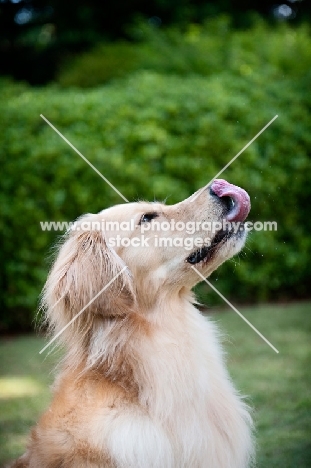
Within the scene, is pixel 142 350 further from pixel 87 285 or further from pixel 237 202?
pixel 237 202

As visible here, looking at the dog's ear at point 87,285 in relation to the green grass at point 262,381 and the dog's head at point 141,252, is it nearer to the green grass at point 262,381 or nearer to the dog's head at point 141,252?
the dog's head at point 141,252

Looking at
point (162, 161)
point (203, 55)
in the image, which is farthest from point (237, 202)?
point (203, 55)

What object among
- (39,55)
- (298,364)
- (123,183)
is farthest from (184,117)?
(39,55)

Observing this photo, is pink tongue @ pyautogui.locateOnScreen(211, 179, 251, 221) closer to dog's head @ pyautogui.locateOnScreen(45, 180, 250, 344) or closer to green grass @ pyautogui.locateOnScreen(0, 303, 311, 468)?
dog's head @ pyautogui.locateOnScreen(45, 180, 250, 344)

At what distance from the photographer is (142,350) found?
10.3 ft

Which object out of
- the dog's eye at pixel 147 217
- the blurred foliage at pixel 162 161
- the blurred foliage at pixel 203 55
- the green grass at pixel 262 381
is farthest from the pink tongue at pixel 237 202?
the blurred foliage at pixel 203 55

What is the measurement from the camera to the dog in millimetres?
2998


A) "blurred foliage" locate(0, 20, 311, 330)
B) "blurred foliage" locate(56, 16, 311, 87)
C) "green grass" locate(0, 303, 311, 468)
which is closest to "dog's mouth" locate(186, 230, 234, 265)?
"green grass" locate(0, 303, 311, 468)

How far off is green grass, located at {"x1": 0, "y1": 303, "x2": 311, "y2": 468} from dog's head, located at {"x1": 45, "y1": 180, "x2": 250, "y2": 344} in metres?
0.63

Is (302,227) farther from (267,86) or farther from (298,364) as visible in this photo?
(298,364)

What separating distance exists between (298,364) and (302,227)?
9.34ft

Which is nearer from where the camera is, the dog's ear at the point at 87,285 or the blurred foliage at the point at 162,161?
the dog's ear at the point at 87,285

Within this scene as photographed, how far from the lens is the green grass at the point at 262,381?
4.54 metres

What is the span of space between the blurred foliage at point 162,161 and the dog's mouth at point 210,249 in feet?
14.8
